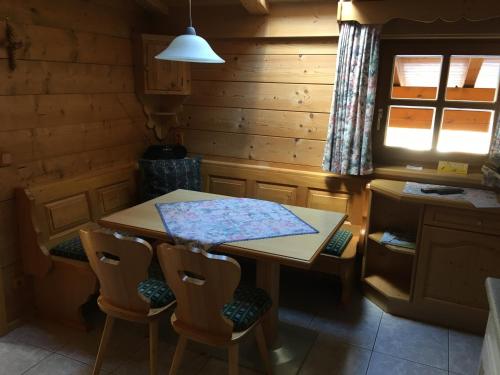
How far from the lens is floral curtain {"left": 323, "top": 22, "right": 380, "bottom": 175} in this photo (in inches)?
108

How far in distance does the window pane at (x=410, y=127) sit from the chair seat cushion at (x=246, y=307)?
1700 mm

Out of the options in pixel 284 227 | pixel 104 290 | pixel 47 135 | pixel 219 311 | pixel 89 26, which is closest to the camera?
pixel 219 311

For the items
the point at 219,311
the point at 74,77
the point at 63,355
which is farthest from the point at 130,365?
the point at 74,77

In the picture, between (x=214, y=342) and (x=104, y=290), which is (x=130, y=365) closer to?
(x=104, y=290)

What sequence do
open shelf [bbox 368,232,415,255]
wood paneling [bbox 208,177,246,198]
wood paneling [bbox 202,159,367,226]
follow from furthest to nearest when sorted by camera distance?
wood paneling [bbox 208,177,246,198]
wood paneling [bbox 202,159,367,226]
open shelf [bbox 368,232,415,255]

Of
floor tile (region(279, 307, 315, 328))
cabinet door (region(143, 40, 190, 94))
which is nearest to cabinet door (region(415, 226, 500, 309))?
floor tile (region(279, 307, 315, 328))

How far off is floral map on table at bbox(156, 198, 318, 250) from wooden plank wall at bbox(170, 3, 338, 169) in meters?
0.83

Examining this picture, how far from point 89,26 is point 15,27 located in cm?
58

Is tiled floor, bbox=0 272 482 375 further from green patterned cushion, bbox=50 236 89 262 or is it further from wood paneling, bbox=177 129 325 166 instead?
wood paneling, bbox=177 129 325 166

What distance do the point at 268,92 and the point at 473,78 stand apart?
146 centimetres

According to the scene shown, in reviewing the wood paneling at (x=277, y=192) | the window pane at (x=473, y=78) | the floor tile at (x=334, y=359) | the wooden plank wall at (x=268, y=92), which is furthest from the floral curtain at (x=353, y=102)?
the floor tile at (x=334, y=359)

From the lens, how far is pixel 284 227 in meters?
2.17

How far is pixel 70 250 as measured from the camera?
2.48 m

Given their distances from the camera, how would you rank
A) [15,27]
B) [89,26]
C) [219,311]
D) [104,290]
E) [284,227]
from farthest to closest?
[89,26] < [15,27] < [284,227] < [104,290] < [219,311]
